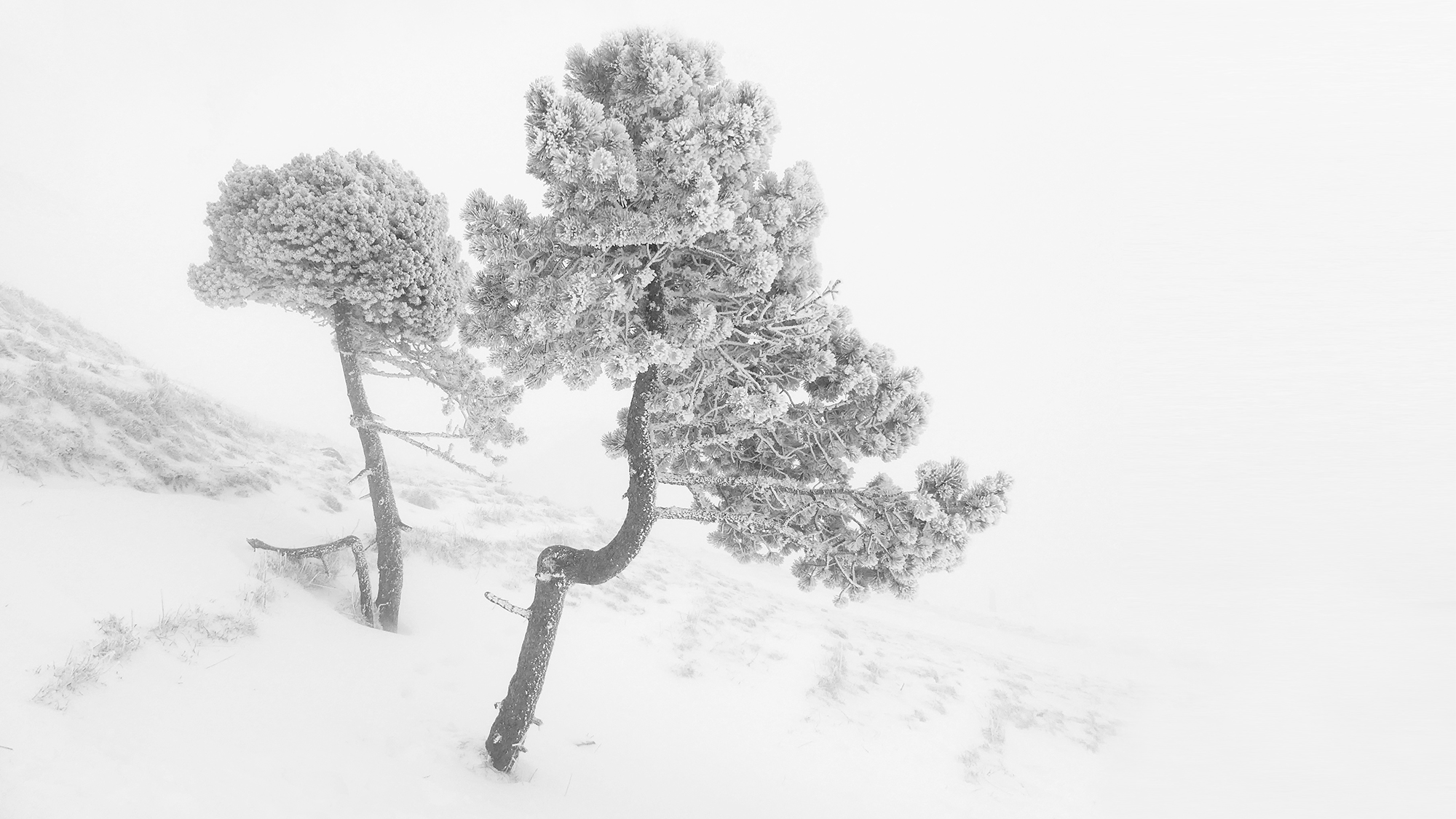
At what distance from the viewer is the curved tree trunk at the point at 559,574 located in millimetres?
6609

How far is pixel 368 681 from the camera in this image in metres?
7.64

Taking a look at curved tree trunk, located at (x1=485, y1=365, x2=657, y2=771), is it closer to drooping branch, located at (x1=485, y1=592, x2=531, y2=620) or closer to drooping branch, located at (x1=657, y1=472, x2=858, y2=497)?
drooping branch, located at (x1=485, y1=592, x2=531, y2=620)

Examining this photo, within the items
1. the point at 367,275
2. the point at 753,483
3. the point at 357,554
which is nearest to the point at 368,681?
the point at 357,554

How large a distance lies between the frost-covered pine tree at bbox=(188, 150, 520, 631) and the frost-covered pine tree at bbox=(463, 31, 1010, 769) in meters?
2.59

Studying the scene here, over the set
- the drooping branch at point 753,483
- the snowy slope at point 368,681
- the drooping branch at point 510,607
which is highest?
the drooping branch at point 753,483

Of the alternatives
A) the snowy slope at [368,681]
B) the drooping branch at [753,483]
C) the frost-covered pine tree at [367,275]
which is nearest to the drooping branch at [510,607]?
the snowy slope at [368,681]

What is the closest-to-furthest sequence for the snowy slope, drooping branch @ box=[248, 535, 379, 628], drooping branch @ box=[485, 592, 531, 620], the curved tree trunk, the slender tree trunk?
the snowy slope, drooping branch @ box=[485, 592, 531, 620], the curved tree trunk, drooping branch @ box=[248, 535, 379, 628], the slender tree trunk

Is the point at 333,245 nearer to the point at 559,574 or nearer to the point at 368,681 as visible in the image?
the point at 559,574

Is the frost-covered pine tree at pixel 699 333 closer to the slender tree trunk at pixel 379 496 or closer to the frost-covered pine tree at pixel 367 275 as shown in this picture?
the frost-covered pine tree at pixel 367 275

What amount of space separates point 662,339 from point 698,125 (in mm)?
2019

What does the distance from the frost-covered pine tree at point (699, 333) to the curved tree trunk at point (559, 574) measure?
0.08 feet

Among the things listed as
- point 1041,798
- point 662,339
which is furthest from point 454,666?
point 1041,798

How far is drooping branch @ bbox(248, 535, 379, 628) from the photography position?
29.5ft

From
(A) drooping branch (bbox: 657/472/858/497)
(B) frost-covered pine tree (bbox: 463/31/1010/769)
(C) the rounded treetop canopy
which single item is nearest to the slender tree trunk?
(C) the rounded treetop canopy
